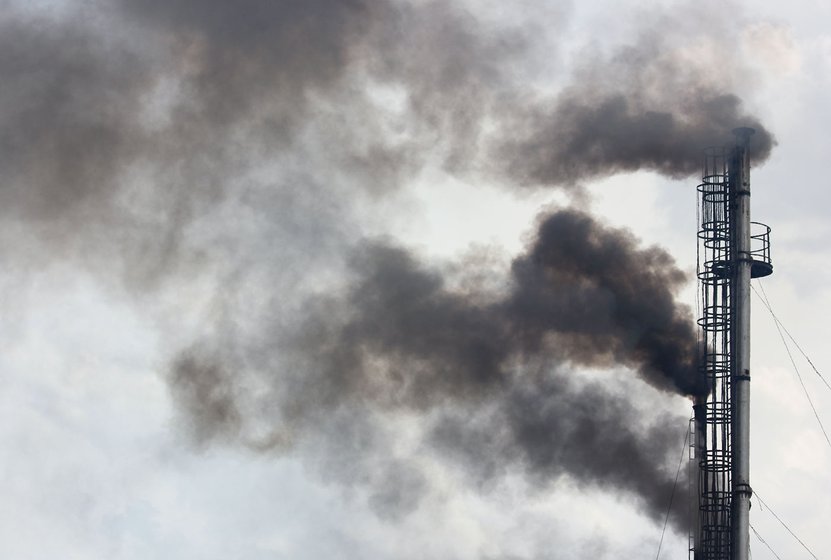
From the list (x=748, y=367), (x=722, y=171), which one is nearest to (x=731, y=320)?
(x=748, y=367)

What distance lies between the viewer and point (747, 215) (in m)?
66.1

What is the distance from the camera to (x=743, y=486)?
211 ft

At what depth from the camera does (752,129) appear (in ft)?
218

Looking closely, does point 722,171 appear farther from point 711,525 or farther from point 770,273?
point 711,525

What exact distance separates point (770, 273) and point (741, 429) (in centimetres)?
654

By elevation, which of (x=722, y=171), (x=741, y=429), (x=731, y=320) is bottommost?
(x=741, y=429)

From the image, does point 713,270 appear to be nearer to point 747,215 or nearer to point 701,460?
point 747,215

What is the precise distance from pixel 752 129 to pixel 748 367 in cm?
961

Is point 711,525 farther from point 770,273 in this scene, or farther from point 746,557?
point 770,273

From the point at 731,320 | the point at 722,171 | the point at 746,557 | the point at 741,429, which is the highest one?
the point at 722,171

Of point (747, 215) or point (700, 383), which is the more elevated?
point (747, 215)

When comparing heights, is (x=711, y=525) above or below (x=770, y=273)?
below

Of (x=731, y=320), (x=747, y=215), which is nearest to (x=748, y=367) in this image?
(x=731, y=320)

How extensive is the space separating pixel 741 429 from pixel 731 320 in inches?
173
